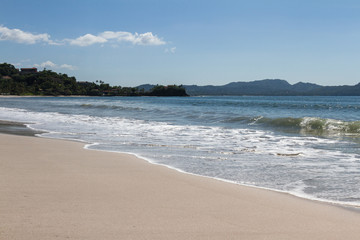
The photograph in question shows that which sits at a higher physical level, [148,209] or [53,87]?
[53,87]

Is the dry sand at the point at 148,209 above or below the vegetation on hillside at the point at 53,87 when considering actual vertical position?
below

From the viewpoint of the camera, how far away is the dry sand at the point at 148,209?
2.74 m

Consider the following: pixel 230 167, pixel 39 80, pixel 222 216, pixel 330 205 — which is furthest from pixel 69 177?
pixel 39 80

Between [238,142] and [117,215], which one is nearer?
[117,215]

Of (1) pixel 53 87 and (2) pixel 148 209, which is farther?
(1) pixel 53 87

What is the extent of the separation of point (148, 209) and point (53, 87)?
15025 cm

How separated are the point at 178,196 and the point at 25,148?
5045mm

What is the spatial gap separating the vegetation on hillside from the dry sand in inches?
4986

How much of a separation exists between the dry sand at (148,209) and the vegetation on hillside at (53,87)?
126642mm

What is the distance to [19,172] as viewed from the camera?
486 cm

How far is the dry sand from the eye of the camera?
2.74m

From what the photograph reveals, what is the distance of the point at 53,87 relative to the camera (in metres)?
144

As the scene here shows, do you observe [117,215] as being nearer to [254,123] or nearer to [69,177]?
[69,177]

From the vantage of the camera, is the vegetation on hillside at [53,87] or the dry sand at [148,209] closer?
the dry sand at [148,209]
